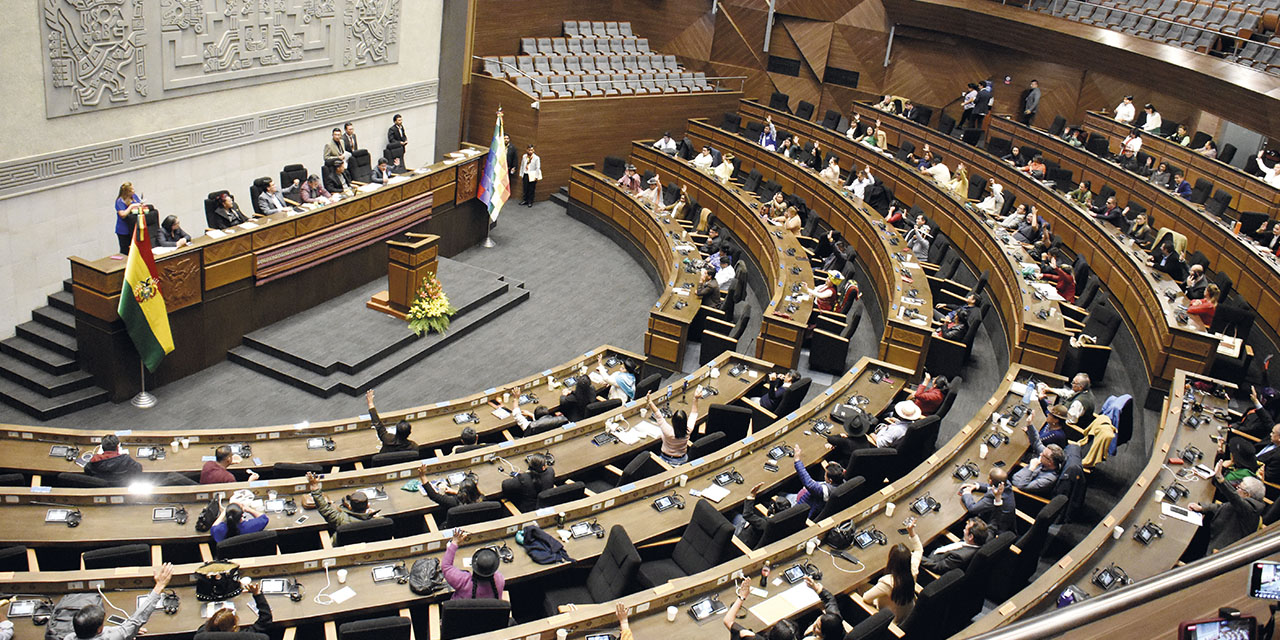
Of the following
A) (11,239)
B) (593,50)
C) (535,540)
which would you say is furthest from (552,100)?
(535,540)

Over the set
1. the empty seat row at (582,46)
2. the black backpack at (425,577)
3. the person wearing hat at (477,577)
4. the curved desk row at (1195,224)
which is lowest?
the black backpack at (425,577)

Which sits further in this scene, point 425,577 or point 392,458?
point 392,458

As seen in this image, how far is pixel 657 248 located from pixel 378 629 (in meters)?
9.41

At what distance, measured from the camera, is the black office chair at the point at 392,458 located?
7.75 m

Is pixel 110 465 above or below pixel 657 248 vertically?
above

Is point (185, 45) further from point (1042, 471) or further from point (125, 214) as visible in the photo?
point (1042, 471)

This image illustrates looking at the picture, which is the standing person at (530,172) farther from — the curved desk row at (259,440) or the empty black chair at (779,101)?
the curved desk row at (259,440)

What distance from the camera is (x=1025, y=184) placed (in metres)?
14.8

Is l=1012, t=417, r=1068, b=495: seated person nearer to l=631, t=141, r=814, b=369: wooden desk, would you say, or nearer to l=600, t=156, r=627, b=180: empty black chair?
l=631, t=141, r=814, b=369: wooden desk

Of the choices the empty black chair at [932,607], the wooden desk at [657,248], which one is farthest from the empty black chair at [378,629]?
the wooden desk at [657,248]

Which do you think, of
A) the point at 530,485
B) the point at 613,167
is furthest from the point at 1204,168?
the point at 530,485

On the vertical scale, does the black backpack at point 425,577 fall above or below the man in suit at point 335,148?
below

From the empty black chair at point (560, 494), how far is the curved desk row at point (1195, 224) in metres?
8.00

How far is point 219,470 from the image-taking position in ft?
23.3
